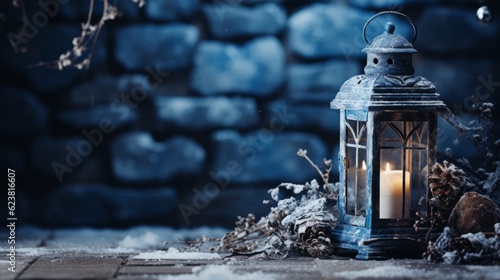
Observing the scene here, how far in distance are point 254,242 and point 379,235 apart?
62cm

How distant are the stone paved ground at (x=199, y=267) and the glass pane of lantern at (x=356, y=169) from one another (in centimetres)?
24

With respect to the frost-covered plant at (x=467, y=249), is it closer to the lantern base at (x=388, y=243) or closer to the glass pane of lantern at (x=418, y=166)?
the lantern base at (x=388, y=243)

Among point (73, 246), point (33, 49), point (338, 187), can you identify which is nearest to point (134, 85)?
point (33, 49)

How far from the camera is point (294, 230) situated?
3.69 m

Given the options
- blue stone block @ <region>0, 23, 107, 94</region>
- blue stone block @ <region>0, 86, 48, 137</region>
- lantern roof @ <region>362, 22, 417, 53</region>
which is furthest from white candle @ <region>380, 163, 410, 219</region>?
blue stone block @ <region>0, 86, 48, 137</region>

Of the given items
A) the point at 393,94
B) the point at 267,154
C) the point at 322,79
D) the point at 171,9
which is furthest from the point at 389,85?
the point at 171,9

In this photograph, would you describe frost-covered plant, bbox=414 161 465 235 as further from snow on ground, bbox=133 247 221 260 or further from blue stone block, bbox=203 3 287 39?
blue stone block, bbox=203 3 287 39

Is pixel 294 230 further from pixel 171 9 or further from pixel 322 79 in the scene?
pixel 171 9

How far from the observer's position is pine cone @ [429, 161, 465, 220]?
11.6 ft

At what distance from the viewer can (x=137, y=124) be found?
4.41 m

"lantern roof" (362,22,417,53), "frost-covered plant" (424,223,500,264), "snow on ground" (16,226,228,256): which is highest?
"lantern roof" (362,22,417,53)

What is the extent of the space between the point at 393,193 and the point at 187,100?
51.3 inches

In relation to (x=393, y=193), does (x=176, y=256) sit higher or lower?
lower

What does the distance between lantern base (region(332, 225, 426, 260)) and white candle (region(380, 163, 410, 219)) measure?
2.8 inches
